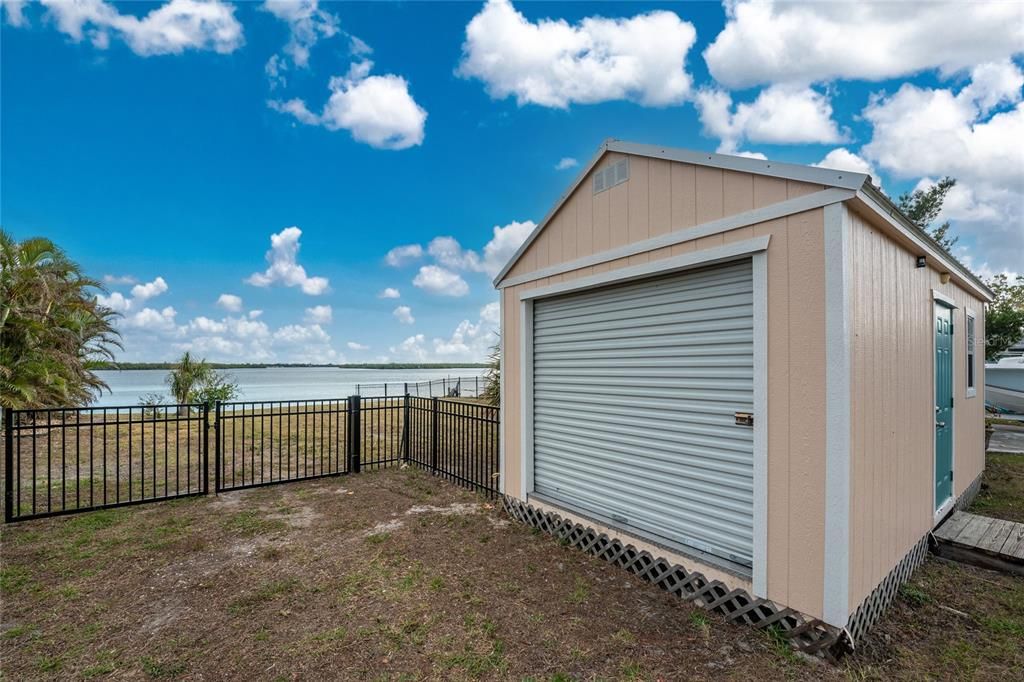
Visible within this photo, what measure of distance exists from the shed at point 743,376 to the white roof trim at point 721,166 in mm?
13

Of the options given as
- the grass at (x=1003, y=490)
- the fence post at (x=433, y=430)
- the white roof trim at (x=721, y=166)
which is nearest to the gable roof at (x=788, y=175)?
the white roof trim at (x=721, y=166)

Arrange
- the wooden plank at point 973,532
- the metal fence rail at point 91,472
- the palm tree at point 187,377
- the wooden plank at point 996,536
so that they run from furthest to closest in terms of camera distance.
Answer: the palm tree at point 187,377, the metal fence rail at point 91,472, the wooden plank at point 973,532, the wooden plank at point 996,536

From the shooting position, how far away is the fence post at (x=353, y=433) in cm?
698

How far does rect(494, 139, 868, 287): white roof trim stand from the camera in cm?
248

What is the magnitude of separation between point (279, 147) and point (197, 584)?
34.8ft

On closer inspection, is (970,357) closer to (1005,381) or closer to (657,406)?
(657,406)

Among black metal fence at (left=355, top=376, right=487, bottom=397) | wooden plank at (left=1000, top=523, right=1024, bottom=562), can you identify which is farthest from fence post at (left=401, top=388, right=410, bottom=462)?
black metal fence at (left=355, top=376, right=487, bottom=397)

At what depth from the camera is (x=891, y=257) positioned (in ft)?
10.5

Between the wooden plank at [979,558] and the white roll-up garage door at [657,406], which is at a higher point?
the white roll-up garage door at [657,406]

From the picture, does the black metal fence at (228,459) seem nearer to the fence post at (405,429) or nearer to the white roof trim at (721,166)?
the fence post at (405,429)

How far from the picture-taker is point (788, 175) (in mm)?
2684

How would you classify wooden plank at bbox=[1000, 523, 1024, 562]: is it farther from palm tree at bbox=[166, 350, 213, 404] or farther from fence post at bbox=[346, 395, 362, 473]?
palm tree at bbox=[166, 350, 213, 404]

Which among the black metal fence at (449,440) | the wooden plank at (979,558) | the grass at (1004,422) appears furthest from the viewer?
the grass at (1004,422)

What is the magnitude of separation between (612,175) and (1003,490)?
7.41 metres
